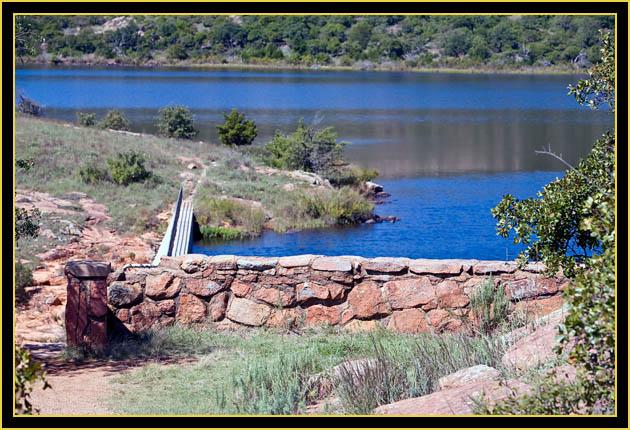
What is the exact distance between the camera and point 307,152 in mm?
29312

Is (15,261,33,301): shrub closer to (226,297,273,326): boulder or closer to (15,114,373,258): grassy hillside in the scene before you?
(226,297,273,326): boulder

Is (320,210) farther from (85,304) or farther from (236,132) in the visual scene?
(85,304)

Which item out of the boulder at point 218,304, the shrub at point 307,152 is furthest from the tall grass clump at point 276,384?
the shrub at point 307,152

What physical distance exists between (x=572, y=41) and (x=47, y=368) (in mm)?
77231

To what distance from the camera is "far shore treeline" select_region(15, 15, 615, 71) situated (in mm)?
91375

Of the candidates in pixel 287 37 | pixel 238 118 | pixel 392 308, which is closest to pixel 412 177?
pixel 238 118

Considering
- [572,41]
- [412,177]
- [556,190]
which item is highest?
[572,41]

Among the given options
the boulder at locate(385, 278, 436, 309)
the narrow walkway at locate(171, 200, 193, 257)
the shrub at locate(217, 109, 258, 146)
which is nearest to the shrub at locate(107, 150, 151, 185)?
the narrow walkway at locate(171, 200, 193, 257)

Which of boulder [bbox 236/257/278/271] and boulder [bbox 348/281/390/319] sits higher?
boulder [bbox 236/257/278/271]

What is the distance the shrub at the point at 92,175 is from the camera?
23.3m

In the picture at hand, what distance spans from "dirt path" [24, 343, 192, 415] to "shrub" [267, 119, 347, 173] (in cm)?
2166

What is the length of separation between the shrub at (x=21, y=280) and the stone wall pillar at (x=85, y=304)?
4073 millimetres

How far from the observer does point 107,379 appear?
6582 mm

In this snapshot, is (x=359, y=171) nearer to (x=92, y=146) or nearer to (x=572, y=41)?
(x=92, y=146)
